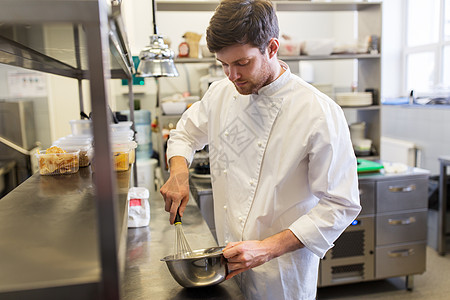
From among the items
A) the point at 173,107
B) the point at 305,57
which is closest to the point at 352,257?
the point at 305,57

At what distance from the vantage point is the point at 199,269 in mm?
1253

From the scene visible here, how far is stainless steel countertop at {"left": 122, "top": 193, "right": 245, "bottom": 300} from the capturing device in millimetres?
1337

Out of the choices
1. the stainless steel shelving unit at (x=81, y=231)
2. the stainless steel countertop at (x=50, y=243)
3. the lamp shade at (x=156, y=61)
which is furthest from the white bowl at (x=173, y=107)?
the stainless steel shelving unit at (x=81, y=231)

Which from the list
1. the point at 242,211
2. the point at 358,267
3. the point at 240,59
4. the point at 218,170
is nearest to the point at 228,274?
the point at 242,211

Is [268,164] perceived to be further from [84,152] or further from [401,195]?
[401,195]

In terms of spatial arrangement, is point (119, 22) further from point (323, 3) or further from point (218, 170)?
point (323, 3)

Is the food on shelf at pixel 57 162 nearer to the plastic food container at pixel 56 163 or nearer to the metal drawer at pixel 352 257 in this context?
the plastic food container at pixel 56 163

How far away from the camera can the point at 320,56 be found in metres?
3.48

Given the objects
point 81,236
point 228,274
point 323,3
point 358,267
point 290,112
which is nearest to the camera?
point 81,236

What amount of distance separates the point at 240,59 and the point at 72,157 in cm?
58

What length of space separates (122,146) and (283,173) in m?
0.53

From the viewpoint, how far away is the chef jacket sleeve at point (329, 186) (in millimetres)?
1356

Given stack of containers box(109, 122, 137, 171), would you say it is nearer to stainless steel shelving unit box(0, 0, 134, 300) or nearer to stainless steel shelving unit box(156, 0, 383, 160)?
stainless steel shelving unit box(0, 0, 134, 300)

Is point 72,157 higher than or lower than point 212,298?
higher
